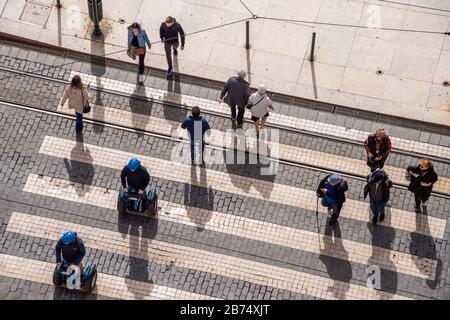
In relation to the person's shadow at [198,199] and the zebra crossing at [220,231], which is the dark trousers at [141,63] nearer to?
the zebra crossing at [220,231]

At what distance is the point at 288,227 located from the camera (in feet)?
76.8

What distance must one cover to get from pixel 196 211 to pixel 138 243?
1.34 meters

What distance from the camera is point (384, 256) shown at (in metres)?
23.0

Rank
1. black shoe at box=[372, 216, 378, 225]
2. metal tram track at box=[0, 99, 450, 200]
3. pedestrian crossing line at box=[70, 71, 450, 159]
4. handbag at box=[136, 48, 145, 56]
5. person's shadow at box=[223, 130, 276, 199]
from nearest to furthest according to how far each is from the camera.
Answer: black shoe at box=[372, 216, 378, 225]
person's shadow at box=[223, 130, 276, 199]
metal tram track at box=[0, 99, 450, 200]
pedestrian crossing line at box=[70, 71, 450, 159]
handbag at box=[136, 48, 145, 56]

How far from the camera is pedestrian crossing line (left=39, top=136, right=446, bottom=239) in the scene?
23484mm

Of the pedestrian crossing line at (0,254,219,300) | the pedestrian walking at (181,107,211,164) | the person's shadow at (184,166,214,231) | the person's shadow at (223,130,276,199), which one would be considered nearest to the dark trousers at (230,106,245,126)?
the person's shadow at (223,130,276,199)

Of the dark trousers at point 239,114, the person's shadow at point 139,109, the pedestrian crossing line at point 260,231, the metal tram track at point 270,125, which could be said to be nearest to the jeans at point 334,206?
the pedestrian crossing line at point 260,231

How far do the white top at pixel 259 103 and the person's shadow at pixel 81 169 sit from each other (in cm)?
351

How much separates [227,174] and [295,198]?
149 cm

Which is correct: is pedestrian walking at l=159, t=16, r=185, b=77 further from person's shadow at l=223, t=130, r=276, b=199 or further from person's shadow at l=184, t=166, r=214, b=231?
person's shadow at l=184, t=166, r=214, b=231

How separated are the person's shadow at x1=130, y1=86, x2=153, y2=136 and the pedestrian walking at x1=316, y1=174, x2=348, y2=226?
432 centimetres

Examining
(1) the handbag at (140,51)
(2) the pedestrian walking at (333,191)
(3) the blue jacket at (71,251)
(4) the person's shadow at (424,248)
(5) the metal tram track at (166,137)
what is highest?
(1) the handbag at (140,51)

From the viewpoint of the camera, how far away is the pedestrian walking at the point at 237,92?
926 inches

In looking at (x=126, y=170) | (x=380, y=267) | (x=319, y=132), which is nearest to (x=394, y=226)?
(x=380, y=267)
